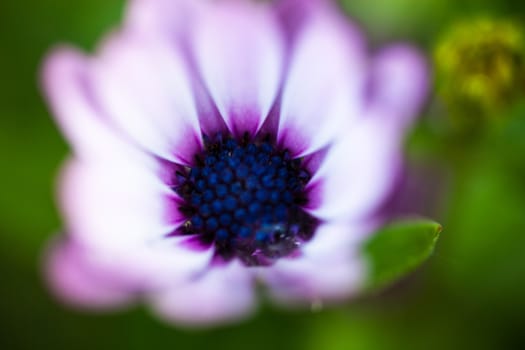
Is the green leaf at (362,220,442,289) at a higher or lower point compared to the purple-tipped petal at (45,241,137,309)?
lower

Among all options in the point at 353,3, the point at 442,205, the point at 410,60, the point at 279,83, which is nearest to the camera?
the point at 279,83

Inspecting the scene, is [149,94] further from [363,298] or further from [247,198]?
[363,298]

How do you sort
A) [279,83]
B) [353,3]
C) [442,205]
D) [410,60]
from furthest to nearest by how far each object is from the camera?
[353,3]
[442,205]
[410,60]
[279,83]

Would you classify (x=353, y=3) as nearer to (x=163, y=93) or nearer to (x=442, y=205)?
(x=442, y=205)

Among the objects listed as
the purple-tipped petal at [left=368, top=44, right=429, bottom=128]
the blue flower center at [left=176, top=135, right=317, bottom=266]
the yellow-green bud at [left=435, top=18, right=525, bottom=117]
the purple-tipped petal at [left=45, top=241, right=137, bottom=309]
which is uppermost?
the yellow-green bud at [left=435, top=18, right=525, bottom=117]

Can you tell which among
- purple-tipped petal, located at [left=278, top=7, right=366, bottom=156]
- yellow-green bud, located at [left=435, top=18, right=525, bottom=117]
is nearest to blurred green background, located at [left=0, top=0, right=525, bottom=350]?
yellow-green bud, located at [left=435, top=18, right=525, bottom=117]

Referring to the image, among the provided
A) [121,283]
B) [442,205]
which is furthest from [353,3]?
[121,283]

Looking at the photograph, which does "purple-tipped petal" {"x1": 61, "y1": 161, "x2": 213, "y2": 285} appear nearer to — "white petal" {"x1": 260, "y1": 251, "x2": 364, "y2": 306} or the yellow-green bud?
"white petal" {"x1": 260, "y1": 251, "x2": 364, "y2": 306}

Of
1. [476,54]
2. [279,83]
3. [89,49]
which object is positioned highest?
[89,49]
